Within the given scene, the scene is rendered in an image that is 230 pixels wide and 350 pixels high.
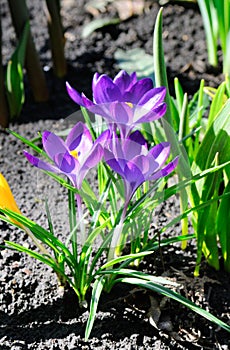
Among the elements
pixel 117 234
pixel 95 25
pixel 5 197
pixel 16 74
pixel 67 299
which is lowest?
pixel 67 299

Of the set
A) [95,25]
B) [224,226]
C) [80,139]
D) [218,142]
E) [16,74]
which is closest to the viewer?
[80,139]

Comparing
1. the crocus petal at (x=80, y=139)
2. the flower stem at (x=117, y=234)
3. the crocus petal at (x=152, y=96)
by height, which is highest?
the crocus petal at (x=152, y=96)

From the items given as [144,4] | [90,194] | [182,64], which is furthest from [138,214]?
[144,4]

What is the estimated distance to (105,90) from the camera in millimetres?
1183

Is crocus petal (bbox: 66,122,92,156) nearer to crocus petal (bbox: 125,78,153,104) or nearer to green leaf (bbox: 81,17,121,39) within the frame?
crocus petal (bbox: 125,78,153,104)

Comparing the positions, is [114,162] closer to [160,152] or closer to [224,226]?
[160,152]

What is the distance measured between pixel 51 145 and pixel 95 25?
4.55ft

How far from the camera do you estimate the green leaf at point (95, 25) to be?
8.13 ft

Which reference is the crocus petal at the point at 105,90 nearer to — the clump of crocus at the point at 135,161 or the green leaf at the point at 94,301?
the clump of crocus at the point at 135,161

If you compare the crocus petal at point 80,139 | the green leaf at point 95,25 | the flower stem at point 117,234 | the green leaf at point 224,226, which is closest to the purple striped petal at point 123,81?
the crocus petal at point 80,139

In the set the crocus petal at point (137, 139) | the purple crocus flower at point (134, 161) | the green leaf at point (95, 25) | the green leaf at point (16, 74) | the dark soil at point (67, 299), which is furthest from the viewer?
the green leaf at point (95, 25)

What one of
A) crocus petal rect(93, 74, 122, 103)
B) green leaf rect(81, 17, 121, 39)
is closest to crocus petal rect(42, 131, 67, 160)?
crocus petal rect(93, 74, 122, 103)

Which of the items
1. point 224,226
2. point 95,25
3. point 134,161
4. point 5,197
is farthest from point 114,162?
point 95,25

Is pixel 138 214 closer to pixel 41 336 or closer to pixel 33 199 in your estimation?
pixel 41 336
